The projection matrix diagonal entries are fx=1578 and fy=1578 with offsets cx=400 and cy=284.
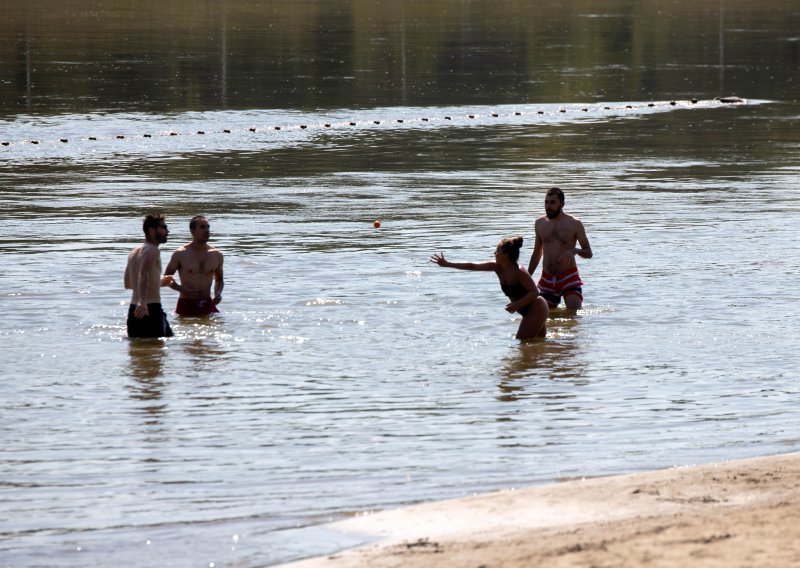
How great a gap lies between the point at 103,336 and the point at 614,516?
7.45 m

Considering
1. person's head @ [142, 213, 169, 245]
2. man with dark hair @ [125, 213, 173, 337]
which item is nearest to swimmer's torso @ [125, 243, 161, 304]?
man with dark hair @ [125, 213, 173, 337]

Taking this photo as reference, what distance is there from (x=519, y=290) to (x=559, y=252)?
61.7 inches

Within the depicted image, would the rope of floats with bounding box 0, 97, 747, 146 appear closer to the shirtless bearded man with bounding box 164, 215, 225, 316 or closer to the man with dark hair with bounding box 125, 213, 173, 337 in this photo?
the shirtless bearded man with bounding box 164, 215, 225, 316

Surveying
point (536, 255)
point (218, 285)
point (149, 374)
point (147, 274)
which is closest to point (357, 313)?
→ point (218, 285)

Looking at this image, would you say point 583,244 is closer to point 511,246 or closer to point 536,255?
point 536,255

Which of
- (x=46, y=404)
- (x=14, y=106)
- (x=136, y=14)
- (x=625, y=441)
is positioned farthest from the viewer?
(x=136, y=14)

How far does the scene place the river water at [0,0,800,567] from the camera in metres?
10.2

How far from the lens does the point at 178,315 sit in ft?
52.6

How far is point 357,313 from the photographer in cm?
1622

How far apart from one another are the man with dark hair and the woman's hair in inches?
124

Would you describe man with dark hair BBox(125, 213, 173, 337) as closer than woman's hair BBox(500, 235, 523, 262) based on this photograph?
Yes

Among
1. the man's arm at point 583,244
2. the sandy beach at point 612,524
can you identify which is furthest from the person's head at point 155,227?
the sandy beach at point 612,524

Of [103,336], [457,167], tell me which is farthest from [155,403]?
[457,167]

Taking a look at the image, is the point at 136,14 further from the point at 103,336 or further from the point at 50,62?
the point at 103,336
